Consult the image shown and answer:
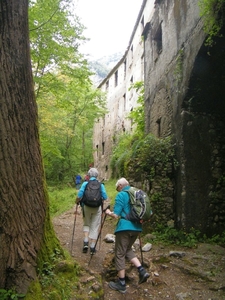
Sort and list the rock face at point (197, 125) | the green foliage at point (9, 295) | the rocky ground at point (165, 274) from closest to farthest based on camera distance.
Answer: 1. the green foliage at point (9, 295)
2. the rocky ground at point (165, 274)
3. the rock face at point (197, 125)

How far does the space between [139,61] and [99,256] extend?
52.8 ft

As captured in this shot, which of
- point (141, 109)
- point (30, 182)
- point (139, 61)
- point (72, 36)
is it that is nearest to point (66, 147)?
point (139, 61)

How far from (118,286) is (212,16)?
216 inches

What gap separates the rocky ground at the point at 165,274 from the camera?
3986 millimetres

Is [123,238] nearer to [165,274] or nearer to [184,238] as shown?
[165,274]

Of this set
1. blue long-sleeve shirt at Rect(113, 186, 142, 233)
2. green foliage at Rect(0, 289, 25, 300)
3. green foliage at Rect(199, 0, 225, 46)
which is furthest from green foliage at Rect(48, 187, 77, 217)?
green foliage at Rect(199, 0, 225, 46)

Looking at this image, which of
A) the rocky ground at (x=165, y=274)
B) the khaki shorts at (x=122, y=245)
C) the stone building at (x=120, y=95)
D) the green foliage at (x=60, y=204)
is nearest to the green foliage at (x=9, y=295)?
the rocky ground at (x=165, y=274)

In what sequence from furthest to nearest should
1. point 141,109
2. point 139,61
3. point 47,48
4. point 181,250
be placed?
1. point 139,61
2. point 141,109
3. point 47,48
4. point 181,250

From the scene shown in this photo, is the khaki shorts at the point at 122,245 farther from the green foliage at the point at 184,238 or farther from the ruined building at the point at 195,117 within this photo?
the ruined building at the point at 195,117

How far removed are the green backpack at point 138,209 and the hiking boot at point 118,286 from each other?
1.02 metres

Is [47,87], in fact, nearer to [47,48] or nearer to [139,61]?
[47,48]

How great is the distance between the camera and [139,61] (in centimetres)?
1872

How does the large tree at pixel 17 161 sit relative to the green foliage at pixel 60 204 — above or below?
above

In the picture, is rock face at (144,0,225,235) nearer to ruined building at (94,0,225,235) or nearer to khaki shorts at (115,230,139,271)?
ruined building at (94,0,225,235)
